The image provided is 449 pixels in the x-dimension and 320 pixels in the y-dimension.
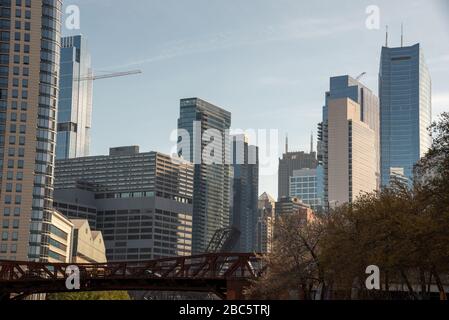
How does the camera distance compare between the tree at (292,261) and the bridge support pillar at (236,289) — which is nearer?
the tree at (292,261)

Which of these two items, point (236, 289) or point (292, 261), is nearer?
point (292, 261)

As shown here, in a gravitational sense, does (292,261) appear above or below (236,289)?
above

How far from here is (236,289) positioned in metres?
113

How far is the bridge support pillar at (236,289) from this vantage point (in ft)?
366

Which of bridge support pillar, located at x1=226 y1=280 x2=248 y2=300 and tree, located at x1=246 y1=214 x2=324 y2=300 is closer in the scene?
tree, located at x1=246 y1=214 x2=324 y2=300

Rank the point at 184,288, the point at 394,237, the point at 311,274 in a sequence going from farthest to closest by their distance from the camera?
the point at 184,288, the point at 311,274, the point at 394,237

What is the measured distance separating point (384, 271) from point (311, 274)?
766 inches

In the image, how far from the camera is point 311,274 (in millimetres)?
85812

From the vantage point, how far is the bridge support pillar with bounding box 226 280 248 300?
112 metres
